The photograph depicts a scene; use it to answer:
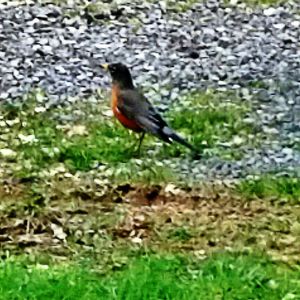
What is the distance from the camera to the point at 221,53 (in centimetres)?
1097

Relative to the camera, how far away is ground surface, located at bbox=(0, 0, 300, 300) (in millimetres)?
6055

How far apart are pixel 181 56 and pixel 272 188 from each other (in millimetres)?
3545

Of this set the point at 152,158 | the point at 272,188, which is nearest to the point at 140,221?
the point at 272,188

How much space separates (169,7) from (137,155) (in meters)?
4.68

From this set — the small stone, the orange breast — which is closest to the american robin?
the orange breast

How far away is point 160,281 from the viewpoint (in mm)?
5746

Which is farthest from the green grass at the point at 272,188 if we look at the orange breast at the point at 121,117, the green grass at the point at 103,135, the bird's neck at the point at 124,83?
the bird's neck at the point at 124,83

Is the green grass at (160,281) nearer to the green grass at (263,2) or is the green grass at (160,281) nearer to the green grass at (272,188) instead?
the green grass at (272,188)

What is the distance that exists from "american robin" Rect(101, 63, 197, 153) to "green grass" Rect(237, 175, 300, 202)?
669 millimetres

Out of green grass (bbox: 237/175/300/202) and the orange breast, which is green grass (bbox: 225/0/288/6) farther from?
green grass (bbox: 237/175/300/202)

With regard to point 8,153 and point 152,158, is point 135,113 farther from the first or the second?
point 8,153

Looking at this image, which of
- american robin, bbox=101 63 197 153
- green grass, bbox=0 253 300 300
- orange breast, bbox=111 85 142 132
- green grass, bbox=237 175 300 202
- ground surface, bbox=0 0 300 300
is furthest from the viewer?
orange breast, bbox=111 85 142 132

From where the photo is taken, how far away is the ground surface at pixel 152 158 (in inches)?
238

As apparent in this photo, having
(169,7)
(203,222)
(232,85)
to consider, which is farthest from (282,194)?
(169,7)
